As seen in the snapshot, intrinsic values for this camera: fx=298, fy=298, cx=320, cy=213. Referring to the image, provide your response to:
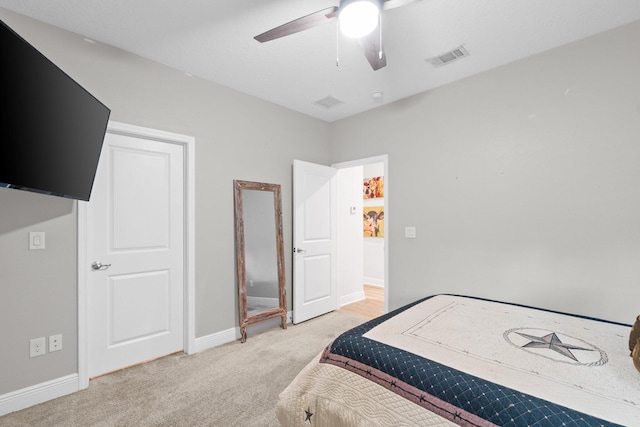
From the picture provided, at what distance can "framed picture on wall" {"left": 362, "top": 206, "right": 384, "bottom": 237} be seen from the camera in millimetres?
5789

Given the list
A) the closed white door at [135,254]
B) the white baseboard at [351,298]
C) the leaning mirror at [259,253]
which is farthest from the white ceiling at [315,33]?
the white baseboard at [351,298]

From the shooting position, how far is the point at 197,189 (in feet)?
9.52

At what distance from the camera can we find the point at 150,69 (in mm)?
2611

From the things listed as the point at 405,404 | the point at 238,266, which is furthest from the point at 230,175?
the point at 405,404

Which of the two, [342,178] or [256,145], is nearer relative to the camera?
[256,145]

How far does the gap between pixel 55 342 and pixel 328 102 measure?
332 cm

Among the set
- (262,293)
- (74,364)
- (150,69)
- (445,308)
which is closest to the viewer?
(445,308)

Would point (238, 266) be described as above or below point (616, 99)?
below

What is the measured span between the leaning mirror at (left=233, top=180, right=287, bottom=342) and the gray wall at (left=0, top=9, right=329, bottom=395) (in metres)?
0.10

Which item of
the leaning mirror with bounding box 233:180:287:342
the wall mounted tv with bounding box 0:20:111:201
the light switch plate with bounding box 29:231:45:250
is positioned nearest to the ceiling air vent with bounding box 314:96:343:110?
the leaning mirror with bounding box 233:180:287:342

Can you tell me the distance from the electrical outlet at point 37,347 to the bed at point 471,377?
1834 millimetres

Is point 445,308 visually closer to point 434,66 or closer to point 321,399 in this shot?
point 321,399

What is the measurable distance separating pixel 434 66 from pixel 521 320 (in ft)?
7.23

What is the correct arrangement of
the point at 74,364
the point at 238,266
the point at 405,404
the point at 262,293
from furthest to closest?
the point at 262,293, the point at 238,266, the point at 74,364, the point at 405,404
